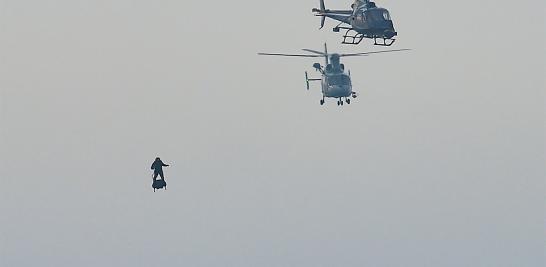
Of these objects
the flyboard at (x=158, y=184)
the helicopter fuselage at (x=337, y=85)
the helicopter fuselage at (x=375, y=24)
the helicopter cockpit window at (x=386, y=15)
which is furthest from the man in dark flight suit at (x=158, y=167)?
the helicopter fuselage at (x=337, y=85)

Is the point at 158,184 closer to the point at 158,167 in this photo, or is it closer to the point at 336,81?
the point at 158,167

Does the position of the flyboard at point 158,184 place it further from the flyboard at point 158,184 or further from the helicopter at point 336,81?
the helicopter at point 336,81

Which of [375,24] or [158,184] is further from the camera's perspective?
[375,24]

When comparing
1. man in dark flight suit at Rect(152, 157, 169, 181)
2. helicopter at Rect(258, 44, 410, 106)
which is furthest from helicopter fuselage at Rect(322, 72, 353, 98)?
man in dark flight suit at Rect(152, 157, 169, 181)

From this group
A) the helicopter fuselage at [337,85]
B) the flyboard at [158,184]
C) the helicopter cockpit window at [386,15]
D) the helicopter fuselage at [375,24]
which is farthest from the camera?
the helicopter fuselage at [337,85]

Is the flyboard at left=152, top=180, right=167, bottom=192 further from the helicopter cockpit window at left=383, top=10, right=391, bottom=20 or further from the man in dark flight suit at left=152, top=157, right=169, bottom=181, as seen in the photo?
the helicopter cockpit window at left=383, top=10, right=391, bottom=20

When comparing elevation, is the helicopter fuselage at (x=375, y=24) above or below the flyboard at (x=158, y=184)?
above

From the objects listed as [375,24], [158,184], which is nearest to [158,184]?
[158,184]

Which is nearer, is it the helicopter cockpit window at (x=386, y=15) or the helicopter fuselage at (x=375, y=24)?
the helicopter fuselage at (x=375, y=24)

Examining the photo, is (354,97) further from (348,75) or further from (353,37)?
(353,37)

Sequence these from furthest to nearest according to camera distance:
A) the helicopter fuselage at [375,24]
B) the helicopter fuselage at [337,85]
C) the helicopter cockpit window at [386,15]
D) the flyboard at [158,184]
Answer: the helicopter fuselage at [337,85], the helicopter cockpit window at [386,15], the helicopter fuselage at [375,24], the flyboard at [158,184]

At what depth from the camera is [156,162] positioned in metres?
82.2

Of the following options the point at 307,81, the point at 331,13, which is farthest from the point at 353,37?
the point at 307,81

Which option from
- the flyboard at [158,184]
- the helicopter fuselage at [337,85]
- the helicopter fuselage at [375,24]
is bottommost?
the flyboard at [158,184]
